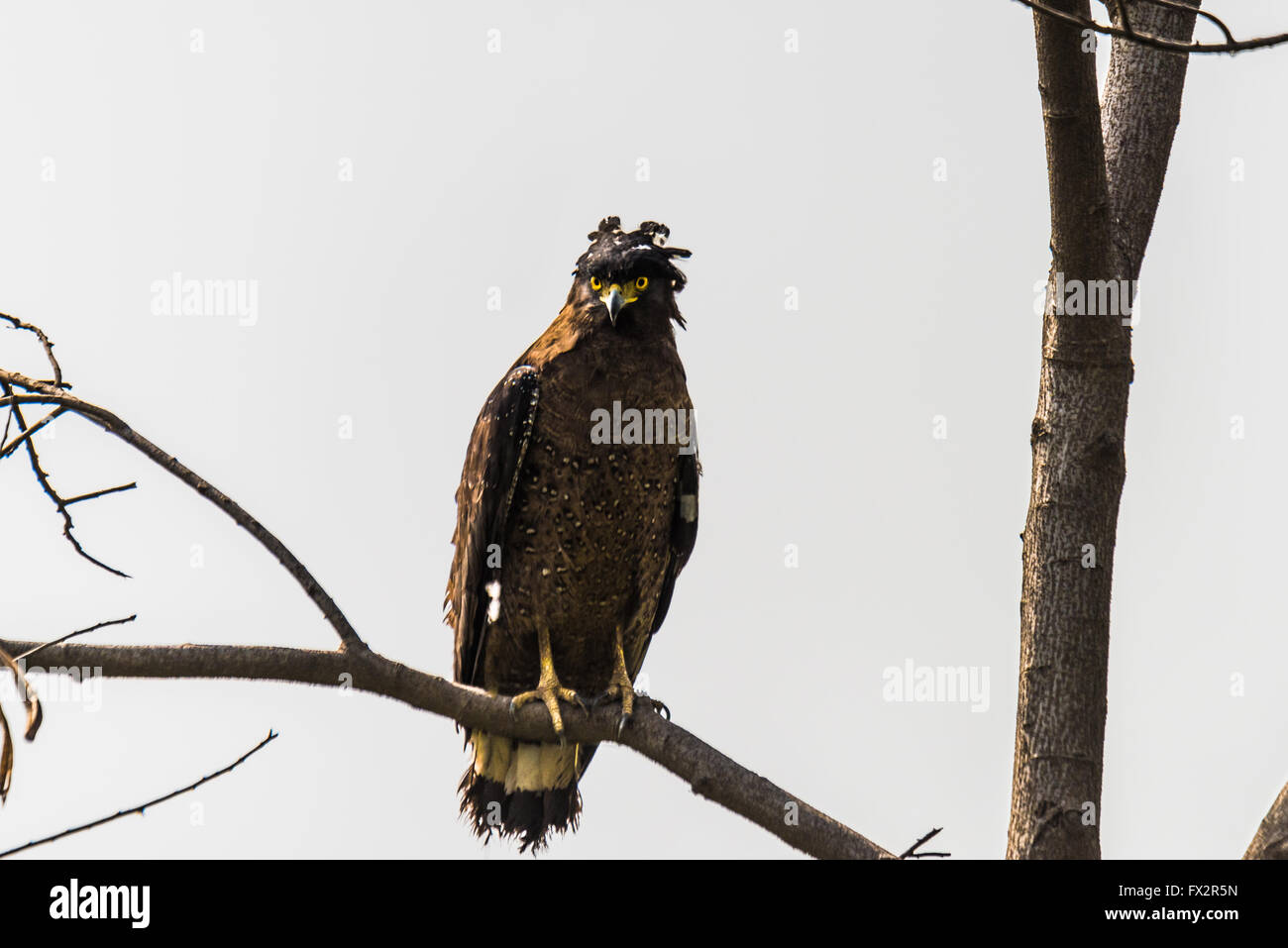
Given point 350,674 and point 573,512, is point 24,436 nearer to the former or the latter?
point 350,674

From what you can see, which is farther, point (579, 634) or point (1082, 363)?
point (579, 634)

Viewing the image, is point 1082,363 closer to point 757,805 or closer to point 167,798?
point 757,805

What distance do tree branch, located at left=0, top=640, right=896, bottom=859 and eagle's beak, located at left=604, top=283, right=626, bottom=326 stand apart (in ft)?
5.69

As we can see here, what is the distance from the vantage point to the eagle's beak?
17.7 ft

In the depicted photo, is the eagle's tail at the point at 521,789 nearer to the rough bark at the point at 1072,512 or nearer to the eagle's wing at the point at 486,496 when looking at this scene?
the eagle's wing at the point at 486,496

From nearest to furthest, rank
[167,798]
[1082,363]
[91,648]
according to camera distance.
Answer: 1. [167,798]
2. [91,648]
3. [1082,363]

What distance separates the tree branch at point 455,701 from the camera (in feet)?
11.0

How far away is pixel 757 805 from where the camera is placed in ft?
12.6

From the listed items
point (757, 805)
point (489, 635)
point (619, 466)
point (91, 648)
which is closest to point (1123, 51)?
point (619, 466)

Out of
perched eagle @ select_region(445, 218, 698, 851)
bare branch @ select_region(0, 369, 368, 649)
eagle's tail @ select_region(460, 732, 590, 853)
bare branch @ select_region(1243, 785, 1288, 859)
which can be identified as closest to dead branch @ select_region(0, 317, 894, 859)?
bare branch @ select_region(0, 369, 368, 649)

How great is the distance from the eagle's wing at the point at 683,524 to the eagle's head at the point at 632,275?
677mm

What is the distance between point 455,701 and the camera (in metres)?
3.93
